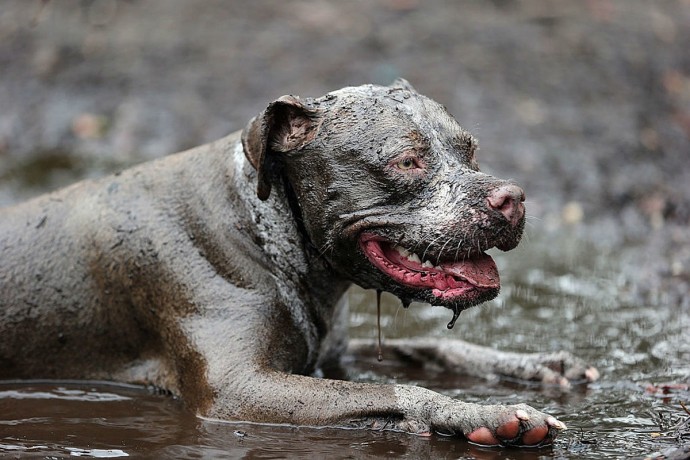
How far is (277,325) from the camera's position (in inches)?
222

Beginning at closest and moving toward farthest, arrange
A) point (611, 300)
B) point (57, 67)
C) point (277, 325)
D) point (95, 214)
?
point (277, 325)
point (95, 214)
point (611, 300)
point (57, 67)

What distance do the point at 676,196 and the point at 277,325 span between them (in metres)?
6.53

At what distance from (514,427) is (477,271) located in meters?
0.81

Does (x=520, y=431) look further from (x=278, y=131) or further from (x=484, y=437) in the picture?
(x=278, y=131)

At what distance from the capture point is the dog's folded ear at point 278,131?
5445 mm

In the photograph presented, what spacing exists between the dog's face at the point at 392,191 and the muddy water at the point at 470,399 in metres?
0.84

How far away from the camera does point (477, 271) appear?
17.1 feet

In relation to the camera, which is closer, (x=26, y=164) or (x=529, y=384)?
(x=529, y=384)

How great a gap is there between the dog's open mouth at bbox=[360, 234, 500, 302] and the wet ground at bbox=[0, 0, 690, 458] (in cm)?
109

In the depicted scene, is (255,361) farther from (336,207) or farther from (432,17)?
(432,17)

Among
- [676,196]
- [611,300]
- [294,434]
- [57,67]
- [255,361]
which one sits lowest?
[294,434]

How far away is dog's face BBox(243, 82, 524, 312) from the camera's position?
200 inches

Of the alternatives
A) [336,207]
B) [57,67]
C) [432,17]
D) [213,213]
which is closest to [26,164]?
[57,67]

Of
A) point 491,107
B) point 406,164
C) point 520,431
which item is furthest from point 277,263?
point 491,107
